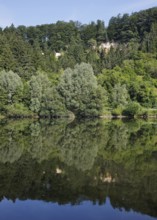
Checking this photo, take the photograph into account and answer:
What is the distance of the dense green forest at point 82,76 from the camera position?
6719 cm

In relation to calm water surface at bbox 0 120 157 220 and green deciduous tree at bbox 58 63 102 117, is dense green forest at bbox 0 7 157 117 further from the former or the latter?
calm water surface at bbox 0 120 157 220

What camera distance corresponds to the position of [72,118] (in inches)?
2598

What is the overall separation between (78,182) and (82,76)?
176ft

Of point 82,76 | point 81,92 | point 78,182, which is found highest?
point 82,76

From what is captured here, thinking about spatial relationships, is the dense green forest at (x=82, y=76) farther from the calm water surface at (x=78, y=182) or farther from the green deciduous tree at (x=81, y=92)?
the calm water surface at (x=78, y=182)

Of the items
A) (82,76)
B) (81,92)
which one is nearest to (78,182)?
(81,92)

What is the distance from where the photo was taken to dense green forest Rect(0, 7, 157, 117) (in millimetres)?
67188

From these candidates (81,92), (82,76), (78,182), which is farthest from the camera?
(82,76)

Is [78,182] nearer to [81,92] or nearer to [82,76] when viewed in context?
[81,92]

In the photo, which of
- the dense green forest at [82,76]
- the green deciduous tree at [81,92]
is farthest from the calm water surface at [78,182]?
the dense green forest at [82,76]

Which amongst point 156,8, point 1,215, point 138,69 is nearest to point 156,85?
point 138,69

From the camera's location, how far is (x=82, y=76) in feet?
226

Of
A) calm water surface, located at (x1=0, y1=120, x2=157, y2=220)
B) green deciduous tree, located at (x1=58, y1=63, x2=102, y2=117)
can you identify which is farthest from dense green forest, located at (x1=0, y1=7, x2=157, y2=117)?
calm water surface, located at (x1=0, y1=120, x2=157, y2=220)

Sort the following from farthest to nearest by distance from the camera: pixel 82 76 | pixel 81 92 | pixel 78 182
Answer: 1. pixel 82 76
2. pixel 81 92
3. pixel 78 182
